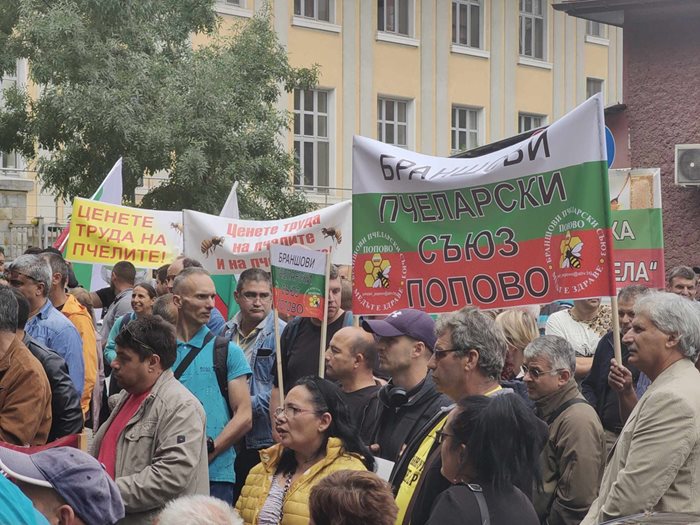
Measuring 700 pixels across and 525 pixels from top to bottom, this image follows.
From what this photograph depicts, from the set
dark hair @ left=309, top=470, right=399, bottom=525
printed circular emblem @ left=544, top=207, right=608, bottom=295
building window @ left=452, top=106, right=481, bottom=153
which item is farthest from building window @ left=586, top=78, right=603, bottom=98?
dark hair @ left=309, top=470, right=399, bottom=525

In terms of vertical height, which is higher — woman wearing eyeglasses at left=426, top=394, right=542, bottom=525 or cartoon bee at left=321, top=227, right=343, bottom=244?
cartoon bee at left=321, top=227, right=343, bottom=244

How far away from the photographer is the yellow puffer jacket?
5520 millimetres

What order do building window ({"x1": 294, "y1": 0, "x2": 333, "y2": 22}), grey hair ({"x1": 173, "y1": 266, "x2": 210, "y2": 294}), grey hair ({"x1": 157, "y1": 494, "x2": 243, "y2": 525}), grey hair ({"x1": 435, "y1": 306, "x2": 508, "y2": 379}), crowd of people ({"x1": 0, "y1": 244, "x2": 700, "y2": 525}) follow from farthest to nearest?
building window ({"x1": 294, "y1": 0, "x2": 333, "y2": 22}) → grey hair ({"x1": 173, "y1": 266, "x2": 210, "y2": 294}) → grey hair ({"x1": 435, "y1": 306, "x2": 508, "y2": 379}) → crowd of people ({"x1": 0, "y1": 244, "x2": 700, "y2": 525}) → grey hair ({"x1": 157, "y1": 494, "x2": 243, "y2": 525})

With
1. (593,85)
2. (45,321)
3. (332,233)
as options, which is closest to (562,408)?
(45,321)

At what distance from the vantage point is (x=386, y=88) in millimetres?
35031

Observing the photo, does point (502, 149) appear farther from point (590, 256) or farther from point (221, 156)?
point (221, 156)

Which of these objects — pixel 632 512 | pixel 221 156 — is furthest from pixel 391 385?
pixel 221 156

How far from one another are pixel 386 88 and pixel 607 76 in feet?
32.4

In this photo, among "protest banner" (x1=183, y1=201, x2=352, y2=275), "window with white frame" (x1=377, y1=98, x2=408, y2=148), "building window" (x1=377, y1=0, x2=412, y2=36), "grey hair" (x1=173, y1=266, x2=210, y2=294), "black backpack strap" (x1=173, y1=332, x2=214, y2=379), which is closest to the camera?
"black backpack strap" (x1=173, y1=332, x2=214, y2=379)

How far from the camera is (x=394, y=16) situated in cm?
3550

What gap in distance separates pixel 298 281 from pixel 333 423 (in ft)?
8.73

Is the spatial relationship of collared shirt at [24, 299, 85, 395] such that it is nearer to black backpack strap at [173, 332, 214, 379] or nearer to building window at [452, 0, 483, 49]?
black backpack strap at [173, 332, 214, 379]

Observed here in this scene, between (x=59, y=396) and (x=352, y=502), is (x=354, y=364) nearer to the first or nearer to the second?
(x=59, y=396)

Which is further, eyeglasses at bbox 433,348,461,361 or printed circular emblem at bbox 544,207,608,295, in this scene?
printed circular emblem at bbox 544,207,608,295
